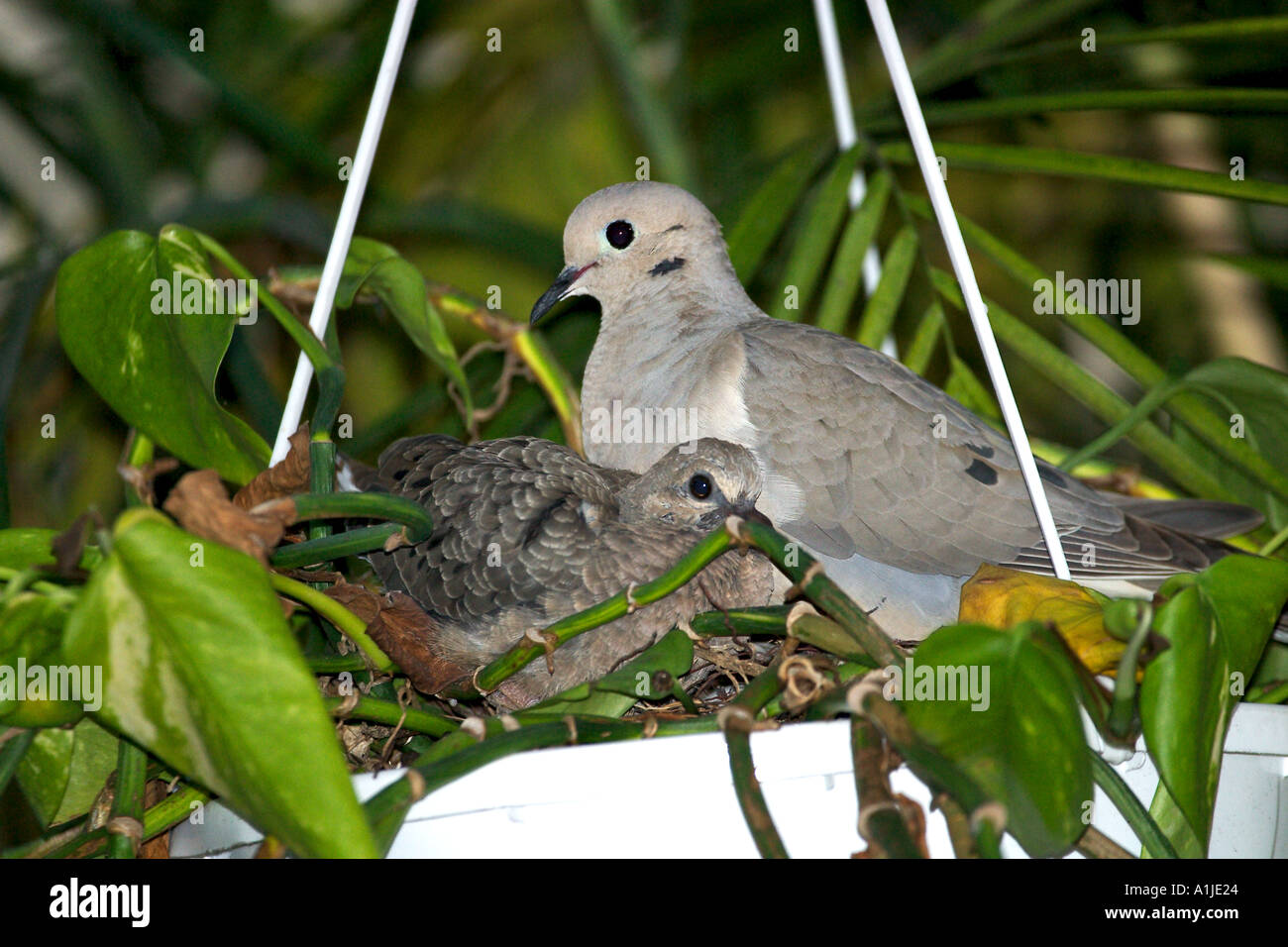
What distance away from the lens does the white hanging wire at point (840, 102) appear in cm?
128

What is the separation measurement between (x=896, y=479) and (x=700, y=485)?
0.99 feet

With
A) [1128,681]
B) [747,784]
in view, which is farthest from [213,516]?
[1128,681]

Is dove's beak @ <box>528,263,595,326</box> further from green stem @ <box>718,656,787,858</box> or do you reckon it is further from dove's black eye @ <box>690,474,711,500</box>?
green stem @ <box>718,656,787,858</box>

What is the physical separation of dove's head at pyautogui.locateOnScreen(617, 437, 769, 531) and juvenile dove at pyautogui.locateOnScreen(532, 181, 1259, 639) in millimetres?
144

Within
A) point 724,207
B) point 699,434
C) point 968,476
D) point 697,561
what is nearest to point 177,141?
point 724,207

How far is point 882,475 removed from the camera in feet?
4.53

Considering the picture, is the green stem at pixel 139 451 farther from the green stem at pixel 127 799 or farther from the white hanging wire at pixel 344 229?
the green stem at pixel 127 799

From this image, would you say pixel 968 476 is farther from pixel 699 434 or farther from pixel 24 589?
pixel 24 589

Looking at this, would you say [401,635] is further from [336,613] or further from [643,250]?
[643,250]

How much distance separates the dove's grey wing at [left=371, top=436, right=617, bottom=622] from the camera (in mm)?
1117

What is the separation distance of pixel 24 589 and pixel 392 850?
0.29 m

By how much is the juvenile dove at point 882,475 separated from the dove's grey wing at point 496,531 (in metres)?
0.22

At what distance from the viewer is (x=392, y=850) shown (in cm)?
74

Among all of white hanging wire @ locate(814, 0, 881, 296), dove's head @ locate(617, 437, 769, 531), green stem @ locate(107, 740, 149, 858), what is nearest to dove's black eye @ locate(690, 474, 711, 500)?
dove's head @ locate(617, 437, 769, 531)
